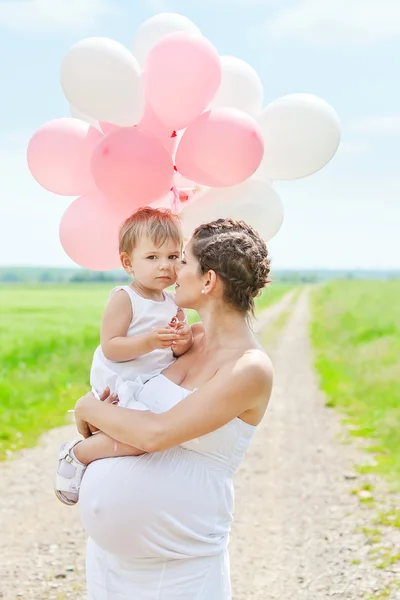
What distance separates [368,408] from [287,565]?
4.97 metres

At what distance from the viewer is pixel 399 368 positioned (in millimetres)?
12289

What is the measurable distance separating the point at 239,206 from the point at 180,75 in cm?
59

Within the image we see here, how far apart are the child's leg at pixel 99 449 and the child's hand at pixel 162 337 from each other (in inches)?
14.6

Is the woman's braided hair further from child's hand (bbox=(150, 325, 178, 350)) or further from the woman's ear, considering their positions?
child's hand (bbox=(150, 325, 178, 350))

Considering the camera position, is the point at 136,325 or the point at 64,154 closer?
the point at 136,325

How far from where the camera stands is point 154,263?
2.94 meters

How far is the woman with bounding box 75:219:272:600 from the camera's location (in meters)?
2.70

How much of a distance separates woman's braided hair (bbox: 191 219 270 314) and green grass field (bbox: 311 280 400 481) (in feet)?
16.1

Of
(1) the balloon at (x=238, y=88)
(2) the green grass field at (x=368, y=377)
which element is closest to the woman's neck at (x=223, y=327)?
(1) the balloon at (x=238, y=88)

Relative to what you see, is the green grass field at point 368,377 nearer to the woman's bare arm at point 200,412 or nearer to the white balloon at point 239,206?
the white balloon at point 239,206

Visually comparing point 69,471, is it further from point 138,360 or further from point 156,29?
point 156,29

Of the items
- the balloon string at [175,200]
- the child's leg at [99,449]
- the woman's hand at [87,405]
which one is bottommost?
the child's leg at [99,449]

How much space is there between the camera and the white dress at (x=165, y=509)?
9.06 feet

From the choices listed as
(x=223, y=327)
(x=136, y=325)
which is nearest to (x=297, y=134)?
(x=223, y=327)
